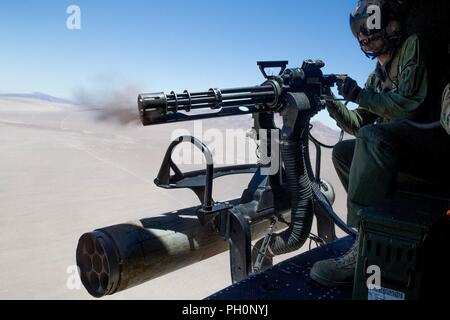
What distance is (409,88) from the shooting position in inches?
113

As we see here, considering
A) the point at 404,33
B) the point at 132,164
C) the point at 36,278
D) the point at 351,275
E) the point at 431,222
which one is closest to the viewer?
the point at 431,222

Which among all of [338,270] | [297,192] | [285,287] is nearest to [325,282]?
[338,270]

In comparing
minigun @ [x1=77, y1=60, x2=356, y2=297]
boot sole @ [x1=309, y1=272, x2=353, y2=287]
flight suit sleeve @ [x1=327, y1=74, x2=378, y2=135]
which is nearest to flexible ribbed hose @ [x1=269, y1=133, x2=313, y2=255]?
minigun @ [x1=77, y1=60, x2=356, y2=297]

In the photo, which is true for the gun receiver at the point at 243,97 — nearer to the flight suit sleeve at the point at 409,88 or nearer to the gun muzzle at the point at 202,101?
the gun muzzle at the point at 202,101

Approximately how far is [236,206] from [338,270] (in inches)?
59.4

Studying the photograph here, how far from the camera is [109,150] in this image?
111 feet

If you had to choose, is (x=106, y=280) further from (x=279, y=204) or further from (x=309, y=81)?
(x=309, y=81)

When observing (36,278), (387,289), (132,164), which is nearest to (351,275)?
(387,289)

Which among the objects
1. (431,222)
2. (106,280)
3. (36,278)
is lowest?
(36,278)

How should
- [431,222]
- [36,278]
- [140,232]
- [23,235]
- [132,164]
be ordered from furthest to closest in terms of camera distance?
1. [132,164]
2. [23,235]
3. [36,278]
4. [140,232]
5. [431,222]

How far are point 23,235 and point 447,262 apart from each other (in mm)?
15717

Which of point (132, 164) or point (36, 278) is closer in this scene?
point (36, 278)

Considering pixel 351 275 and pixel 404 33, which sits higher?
pixel 404 33

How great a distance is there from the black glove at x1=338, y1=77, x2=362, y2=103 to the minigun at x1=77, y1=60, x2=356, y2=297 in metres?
0.43
